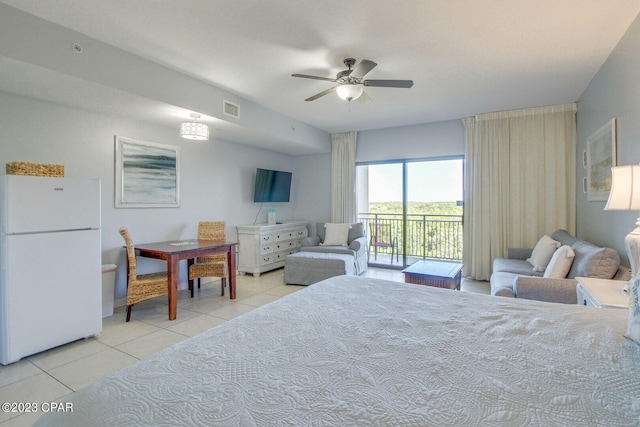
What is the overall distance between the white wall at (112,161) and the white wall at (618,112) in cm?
492

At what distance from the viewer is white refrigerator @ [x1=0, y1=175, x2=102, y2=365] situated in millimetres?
2320

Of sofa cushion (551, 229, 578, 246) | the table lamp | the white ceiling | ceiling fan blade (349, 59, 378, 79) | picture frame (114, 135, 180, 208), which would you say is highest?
the white ceiling

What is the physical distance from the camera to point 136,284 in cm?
322

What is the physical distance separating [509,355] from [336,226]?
179 inches

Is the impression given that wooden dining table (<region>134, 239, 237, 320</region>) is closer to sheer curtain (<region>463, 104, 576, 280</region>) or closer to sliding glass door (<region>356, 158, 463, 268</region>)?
sliding glass door (<region>356, 158, 463, 268</region>)

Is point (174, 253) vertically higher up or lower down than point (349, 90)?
lower down

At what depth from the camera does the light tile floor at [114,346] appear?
2043 millimetres

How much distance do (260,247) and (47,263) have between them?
2.97m

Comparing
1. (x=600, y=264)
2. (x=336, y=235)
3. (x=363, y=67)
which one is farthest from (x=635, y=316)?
(x=336, y=235)

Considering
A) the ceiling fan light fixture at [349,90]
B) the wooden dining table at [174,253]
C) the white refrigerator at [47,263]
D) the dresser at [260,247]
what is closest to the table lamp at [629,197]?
the ceiling fan light fixture at [349,90]

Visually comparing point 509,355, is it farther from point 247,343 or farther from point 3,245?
point 3,245

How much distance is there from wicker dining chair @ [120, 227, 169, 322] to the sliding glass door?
3954mm

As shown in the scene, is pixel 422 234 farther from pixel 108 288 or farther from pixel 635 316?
pixel 108 288

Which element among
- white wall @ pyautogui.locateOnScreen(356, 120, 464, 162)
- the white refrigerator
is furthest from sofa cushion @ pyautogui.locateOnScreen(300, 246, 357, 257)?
the white refrigerator
